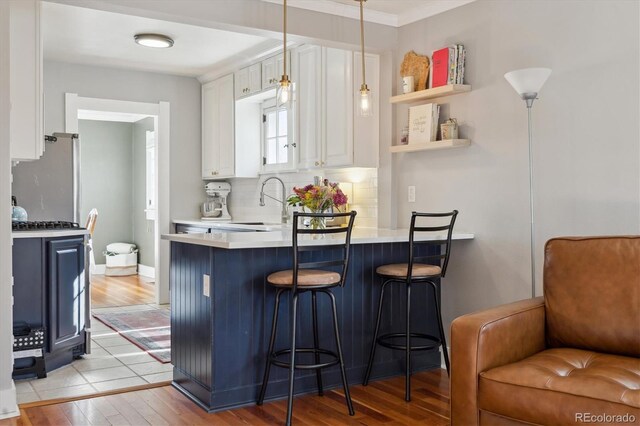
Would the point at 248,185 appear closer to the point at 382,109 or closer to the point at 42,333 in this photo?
the point at 382,109

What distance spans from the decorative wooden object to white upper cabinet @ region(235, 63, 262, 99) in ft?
6.67

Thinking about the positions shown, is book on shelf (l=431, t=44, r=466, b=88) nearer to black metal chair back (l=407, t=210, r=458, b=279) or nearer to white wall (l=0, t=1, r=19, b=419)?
black metal chair back (l=407, t=210, r=458, b=279)

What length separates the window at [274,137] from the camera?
6078 millimetres

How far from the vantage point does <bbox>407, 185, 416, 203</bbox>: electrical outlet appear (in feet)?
15.0

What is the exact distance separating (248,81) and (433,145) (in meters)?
2.75

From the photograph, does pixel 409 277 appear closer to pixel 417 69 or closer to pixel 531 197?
pixel 531 197

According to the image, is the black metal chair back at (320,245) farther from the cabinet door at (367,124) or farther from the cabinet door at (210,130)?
the cabinet door at (210,130)

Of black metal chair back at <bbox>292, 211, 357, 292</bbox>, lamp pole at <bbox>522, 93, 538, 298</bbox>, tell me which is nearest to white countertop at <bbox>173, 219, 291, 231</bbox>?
black metal chair back at <bbox>292, 211, 357, 292</bbox>

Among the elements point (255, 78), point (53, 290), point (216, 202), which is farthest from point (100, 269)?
point (53, 290)

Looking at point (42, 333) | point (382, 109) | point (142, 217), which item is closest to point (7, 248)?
point (42, 333)

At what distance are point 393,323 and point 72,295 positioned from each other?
7.46ft

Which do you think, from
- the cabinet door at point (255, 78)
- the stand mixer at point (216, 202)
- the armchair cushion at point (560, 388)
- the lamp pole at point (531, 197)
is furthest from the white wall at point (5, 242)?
the stand mixer at point (216, 202)

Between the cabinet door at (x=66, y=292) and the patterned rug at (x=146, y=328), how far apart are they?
59 cm

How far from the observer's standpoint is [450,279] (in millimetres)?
4328
